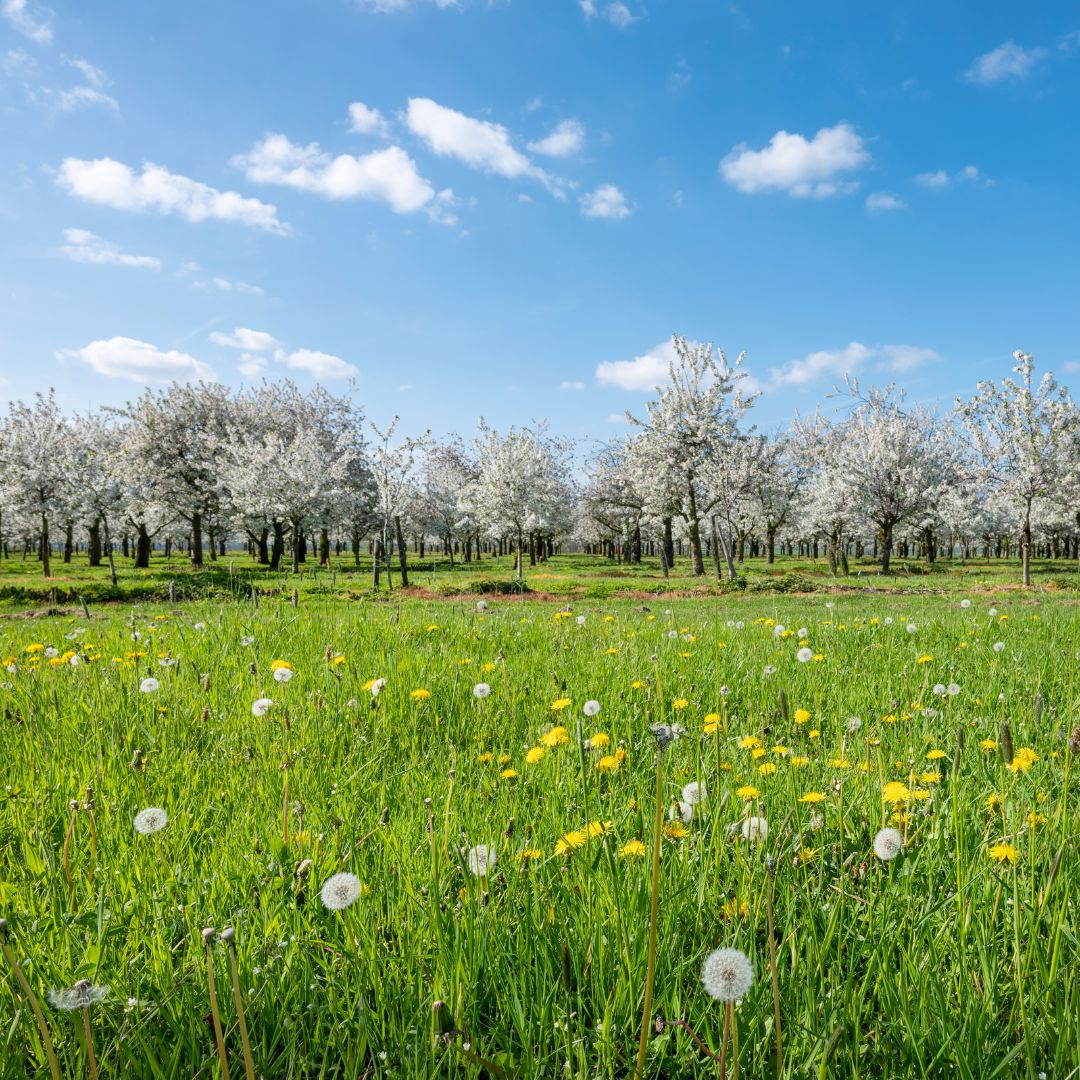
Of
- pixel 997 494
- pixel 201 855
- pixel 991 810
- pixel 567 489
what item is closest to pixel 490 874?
pixel 201 855

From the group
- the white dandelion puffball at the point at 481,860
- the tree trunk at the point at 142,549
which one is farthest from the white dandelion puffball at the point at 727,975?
the tree trunk at the point at 142,549

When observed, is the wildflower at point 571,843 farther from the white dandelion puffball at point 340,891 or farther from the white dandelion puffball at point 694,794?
the white dandelion puffball at point 340,891

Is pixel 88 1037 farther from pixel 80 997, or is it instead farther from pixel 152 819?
pixel 152 819

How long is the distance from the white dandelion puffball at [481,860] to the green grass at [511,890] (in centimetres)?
3

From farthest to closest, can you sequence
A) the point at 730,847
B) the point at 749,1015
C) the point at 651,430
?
the point at 651,430 → the point at 730,847 → the point at 749,1015

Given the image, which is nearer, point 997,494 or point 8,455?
point 997,494

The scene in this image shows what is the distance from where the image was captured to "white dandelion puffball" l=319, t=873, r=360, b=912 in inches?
48.2

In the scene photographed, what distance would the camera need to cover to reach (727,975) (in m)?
0.88

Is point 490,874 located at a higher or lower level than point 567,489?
lower

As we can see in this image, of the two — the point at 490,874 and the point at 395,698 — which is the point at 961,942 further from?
the point at 395,698

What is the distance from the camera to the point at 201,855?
200cm

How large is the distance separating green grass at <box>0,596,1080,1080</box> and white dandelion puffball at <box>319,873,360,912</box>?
0.16 metres

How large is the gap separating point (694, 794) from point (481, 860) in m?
0.71

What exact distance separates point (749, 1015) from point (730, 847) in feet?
2.14
